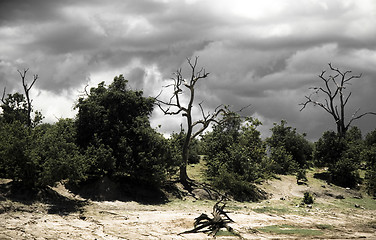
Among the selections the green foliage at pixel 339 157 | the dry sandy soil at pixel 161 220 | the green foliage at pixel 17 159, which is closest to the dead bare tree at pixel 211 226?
the dry sandy soil at pixel 161 220

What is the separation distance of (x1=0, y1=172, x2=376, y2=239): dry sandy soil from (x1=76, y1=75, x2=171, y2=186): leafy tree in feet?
9.60

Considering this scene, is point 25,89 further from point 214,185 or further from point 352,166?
point 352,166

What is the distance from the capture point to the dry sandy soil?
1775 centimetres

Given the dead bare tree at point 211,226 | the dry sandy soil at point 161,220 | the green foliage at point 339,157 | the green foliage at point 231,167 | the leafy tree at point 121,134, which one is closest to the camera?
the dry sandy soil at point 161,220

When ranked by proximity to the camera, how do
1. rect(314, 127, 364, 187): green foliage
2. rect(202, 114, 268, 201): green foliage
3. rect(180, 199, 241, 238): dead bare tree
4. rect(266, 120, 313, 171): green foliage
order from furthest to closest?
rect(266, 120, 313, 171): green foliage → rect(314, 127, 364, 187): green foliage → rect(202, 114, 268, 201): green foliage → rect(180, 199, 241, 238): dead bare tree

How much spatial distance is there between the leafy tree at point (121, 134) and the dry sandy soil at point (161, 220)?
293 cm

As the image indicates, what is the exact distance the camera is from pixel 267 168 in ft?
137

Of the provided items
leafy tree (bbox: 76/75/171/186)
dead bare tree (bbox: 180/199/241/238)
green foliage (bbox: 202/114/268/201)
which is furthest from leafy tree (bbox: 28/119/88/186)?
green foliage (bbox: 202/114/268/201)

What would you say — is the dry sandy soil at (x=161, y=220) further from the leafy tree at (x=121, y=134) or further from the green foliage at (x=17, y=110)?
the green foliage at (x=17, y=110)

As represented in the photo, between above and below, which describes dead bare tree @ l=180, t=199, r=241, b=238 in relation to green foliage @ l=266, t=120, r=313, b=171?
below

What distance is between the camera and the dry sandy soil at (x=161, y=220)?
17750 mm

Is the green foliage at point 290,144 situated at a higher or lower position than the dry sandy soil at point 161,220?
higher

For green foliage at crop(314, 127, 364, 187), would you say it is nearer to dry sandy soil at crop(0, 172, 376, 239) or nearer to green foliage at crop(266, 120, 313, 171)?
green foliage at crop(266, 120, 313, 171)

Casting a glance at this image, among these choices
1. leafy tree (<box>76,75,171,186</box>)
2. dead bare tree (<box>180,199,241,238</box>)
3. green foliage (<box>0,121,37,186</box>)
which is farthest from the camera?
leafy tree (<box>76,75,171,186</box>)
